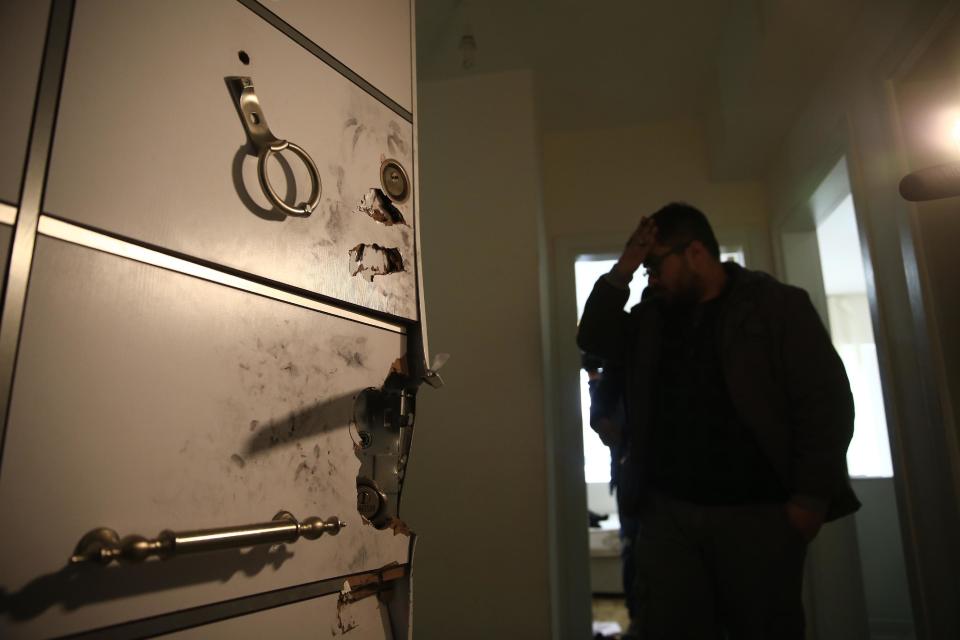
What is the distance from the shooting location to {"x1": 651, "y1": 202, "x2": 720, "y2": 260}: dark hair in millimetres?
1692

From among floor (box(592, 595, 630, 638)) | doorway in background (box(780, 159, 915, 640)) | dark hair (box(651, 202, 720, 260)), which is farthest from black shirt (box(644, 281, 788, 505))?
floor (box(592, 595, 630, 638))

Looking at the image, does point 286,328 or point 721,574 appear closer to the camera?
point 286,328

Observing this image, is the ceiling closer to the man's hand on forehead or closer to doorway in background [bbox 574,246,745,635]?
doorway in background [bbox 574,246,745,635]

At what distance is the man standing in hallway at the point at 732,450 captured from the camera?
4.47 ft

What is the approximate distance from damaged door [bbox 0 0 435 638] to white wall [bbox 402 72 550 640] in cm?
123

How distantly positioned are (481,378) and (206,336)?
1.55 m

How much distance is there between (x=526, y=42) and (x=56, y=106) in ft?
6.93

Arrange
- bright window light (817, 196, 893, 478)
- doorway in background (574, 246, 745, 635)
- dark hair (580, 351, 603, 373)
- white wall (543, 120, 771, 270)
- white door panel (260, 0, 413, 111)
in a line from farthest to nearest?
bright window light (817, 196, 893, 478)
doorway in background (574, 246, 745, 635)
white wall (543, 120, 771, 270)
dark hair (580, 351, 603, 373)
white door panel (260, 0, 413, 111)

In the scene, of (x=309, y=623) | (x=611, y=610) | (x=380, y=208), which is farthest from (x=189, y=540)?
(x=611, y=610)

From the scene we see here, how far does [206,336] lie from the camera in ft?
1.86

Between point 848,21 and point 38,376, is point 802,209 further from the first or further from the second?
point 38,376

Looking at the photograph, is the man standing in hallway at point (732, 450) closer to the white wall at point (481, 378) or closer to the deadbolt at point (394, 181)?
the white wall at point (481, 378)

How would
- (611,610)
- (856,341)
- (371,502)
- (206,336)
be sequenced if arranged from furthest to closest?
(856,341) → (611,610) → (371,502) → (206,336)

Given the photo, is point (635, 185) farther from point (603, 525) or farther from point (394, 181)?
point (603, 525)
